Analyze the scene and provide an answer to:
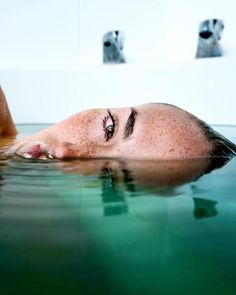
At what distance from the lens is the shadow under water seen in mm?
312

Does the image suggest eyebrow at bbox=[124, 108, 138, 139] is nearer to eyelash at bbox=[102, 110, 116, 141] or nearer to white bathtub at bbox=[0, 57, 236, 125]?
eyelash at bbox=[102, 110, 116, 141]

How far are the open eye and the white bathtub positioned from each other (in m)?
1.04

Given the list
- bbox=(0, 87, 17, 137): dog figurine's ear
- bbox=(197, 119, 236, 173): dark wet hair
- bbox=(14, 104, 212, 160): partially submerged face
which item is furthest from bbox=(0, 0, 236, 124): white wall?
bbox=(14, 104, 212, 160): partially submerged face

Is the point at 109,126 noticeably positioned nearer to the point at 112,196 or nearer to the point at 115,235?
the point at 112,196

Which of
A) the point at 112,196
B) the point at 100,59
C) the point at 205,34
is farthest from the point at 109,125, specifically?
the point at 100,59

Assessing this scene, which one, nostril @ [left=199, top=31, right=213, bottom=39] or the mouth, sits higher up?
nostril @ [left=199, top=31, right=213, bottom=39]

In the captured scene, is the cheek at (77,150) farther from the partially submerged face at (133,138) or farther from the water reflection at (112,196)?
the water reflection at (112,196)

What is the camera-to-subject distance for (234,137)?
143cm

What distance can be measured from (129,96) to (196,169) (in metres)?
1.26

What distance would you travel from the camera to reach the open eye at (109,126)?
88 cm

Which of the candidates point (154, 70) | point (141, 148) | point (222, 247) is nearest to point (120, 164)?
point (141, 148)

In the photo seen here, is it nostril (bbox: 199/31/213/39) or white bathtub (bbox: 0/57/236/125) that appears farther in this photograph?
nostril (bbox: 199/31/213/39)

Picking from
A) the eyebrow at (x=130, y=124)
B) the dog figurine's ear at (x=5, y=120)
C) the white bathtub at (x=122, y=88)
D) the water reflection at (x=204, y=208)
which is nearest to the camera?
the water reflection at (x=204, y=208)

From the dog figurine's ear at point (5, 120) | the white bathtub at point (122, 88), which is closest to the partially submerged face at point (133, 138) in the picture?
the dog figurine's ear at point (5, 120)
